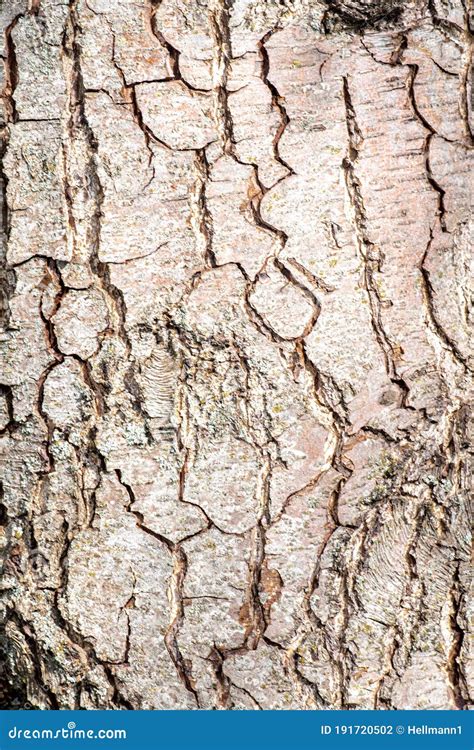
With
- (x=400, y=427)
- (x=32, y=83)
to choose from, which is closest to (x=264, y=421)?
(x=400, y=427)

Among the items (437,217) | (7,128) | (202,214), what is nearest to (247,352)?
(202,214)

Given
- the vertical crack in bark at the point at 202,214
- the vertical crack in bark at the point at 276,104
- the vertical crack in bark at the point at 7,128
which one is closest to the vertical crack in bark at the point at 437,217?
the vertical crack in bark at the point at 276,104

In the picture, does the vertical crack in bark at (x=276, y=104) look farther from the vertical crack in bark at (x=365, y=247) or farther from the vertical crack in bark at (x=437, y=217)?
the vertical crack in bark at (x=437, y=217)

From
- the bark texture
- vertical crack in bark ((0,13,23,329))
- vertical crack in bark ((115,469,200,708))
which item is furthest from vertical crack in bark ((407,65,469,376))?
vertical crack in bark ((0,13,23,329))

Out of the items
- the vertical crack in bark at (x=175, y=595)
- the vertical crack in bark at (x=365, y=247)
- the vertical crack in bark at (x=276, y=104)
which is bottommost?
the vertical crack in bark at (x=175, y=595)

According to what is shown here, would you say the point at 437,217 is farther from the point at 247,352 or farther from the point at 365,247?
the point at 247,352

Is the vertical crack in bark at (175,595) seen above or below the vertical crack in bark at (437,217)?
below

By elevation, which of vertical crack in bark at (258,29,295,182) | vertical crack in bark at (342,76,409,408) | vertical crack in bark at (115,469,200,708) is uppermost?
vertical crack in bark at (258,29,295,182)

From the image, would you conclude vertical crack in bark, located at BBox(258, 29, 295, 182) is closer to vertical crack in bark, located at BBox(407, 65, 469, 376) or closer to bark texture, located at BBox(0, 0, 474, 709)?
bark texture, located at BBox(0, 0, 474, 709)

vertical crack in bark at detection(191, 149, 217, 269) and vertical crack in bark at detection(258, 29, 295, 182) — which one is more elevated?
vertical crack in bark at detection(258, 29, 295, 182)
